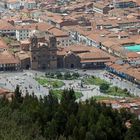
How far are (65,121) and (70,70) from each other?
515 inches

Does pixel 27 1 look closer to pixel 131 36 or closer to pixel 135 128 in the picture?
pixel 131 36

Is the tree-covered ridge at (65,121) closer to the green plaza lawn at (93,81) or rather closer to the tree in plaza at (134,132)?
the tree in plaza at (134,132)

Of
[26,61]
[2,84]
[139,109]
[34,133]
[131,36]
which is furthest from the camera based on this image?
[131,36]

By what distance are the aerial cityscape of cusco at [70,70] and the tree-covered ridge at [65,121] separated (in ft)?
0.07

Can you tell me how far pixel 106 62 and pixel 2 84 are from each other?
5.57 m

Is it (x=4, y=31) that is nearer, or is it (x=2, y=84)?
(x=2, y=84)

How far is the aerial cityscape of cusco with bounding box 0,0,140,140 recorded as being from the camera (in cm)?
1539

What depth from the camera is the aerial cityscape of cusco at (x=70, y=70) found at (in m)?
15.4

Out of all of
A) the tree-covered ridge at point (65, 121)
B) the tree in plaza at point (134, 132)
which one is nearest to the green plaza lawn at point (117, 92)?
the tree-covered ridge at point (65, 121)

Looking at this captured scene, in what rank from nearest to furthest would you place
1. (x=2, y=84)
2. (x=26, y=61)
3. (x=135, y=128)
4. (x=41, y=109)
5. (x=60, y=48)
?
(x=135, y=128)
(x=41, y=109)
(x=2, y=84)
(x=26, y=61)
(x=60, y=48)

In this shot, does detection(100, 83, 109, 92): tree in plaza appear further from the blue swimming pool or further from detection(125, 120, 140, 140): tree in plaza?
detection(125, 120, 140, 140): tree in plaza

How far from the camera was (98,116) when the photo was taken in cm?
1602

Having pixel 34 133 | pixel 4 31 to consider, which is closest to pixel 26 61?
pixel 4 31

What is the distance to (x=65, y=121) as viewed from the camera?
1596 centimetres
